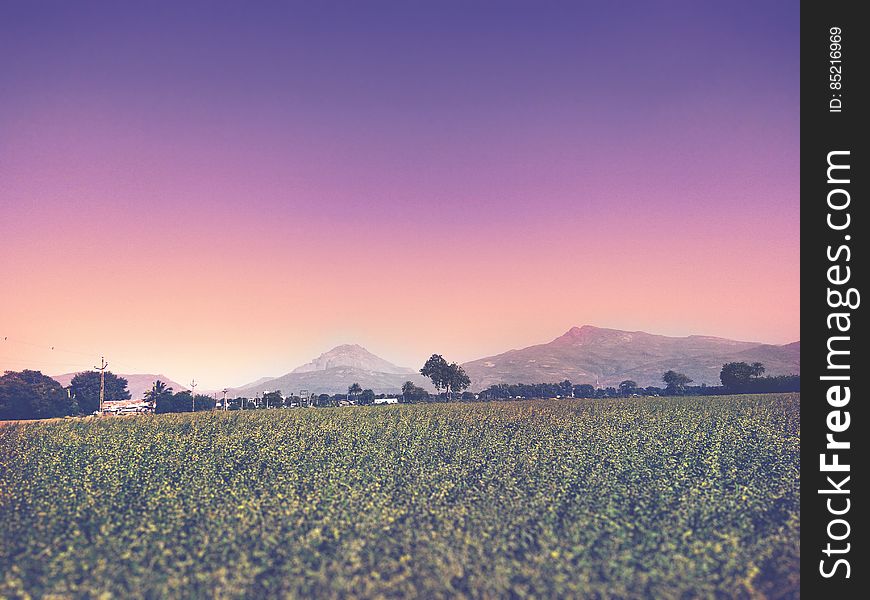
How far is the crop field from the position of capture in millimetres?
23875

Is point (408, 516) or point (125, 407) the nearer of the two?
point (408, 516)

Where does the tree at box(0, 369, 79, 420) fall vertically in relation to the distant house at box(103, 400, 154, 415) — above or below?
above

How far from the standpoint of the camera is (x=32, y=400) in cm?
14438

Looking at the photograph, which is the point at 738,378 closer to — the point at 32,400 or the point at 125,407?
the point at 125,407

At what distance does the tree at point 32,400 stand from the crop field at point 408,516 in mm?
114446

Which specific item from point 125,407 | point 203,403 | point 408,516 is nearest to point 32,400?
point 125,407

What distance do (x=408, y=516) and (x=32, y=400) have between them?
491 feet

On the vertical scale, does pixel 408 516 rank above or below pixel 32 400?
above

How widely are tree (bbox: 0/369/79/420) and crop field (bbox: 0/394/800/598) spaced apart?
114 metres

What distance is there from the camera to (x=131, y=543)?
2742 cm

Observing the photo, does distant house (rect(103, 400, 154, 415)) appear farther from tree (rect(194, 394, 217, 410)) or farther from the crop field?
the crop field
